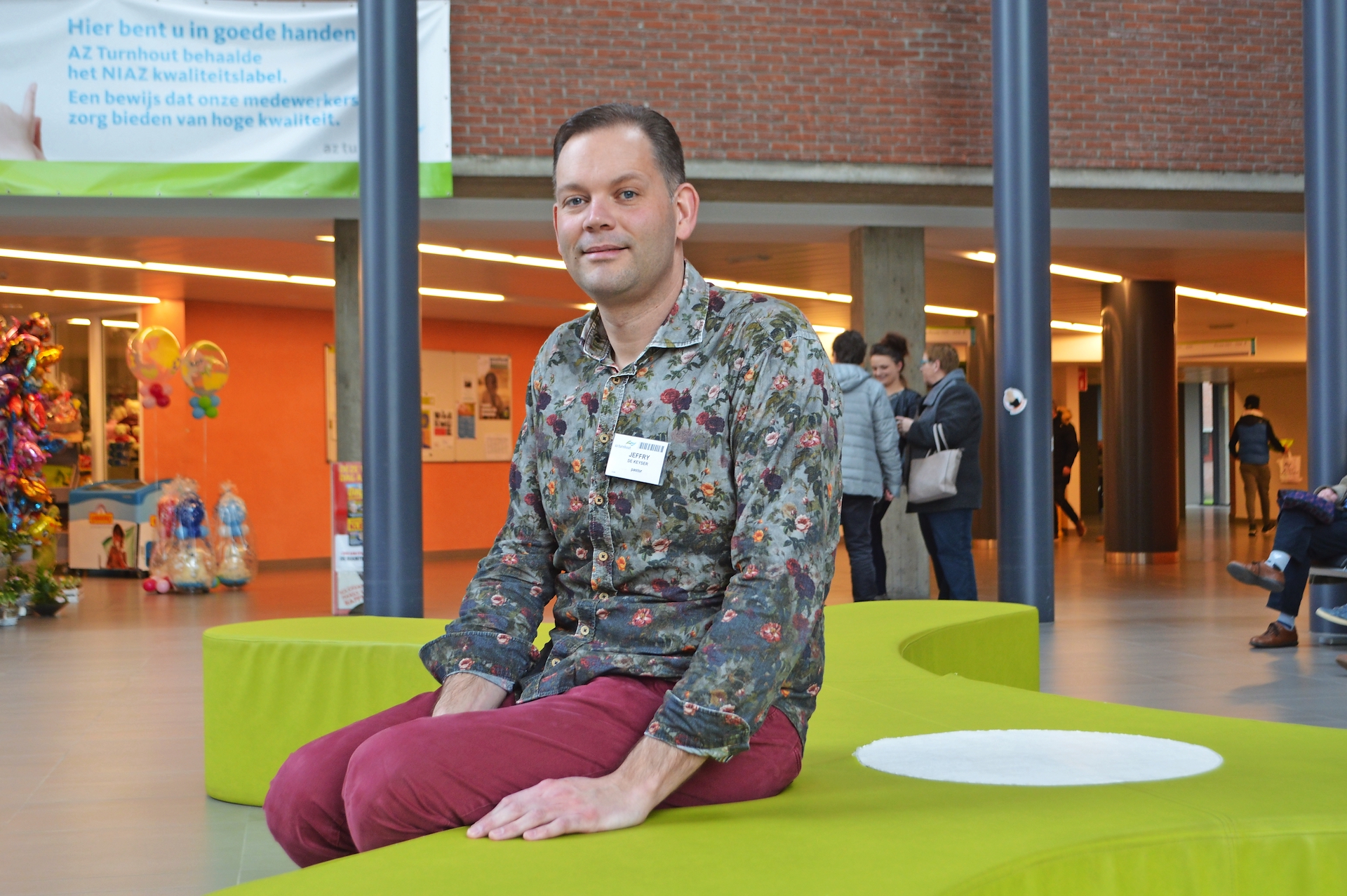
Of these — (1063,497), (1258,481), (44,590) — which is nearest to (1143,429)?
(1063,497)

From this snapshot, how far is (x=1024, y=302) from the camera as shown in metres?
7.14

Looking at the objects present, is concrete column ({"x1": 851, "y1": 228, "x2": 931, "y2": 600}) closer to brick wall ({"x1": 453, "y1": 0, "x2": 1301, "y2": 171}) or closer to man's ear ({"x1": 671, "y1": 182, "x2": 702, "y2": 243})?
brick wall ({"x1": 453, "y1": 0, "x2": 1301, "y2": 171})

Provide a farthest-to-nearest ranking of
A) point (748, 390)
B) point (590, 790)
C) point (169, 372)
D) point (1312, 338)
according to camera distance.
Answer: point (169, 372) < point (1312, 338) < point (748, 390) < point (590, 790)

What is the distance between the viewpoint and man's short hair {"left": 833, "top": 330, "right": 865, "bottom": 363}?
7059 millimetres

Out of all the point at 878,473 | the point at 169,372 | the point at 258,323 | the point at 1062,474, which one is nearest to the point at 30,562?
the point at 169,372

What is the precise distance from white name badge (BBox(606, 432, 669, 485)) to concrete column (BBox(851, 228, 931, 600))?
7182 millimetres

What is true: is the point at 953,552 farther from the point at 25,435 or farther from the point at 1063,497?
the point at 1063,497

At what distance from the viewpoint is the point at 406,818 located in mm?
1593

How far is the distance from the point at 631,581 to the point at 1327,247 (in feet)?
19.9

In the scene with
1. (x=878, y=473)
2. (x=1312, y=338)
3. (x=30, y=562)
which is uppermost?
(x=1312, y=338)

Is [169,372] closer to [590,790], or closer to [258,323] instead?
[258,323]

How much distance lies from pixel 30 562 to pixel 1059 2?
8016 mm

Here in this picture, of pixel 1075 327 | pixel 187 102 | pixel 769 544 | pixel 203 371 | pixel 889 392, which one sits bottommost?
pixel 769 544

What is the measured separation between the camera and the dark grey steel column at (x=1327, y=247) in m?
6.51
